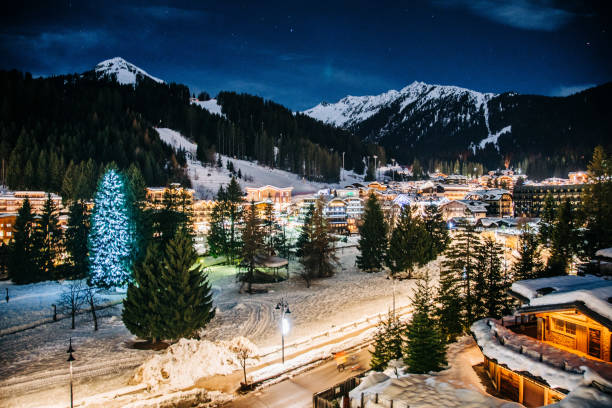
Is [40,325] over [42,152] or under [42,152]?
under

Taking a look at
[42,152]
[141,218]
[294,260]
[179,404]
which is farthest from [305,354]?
[42,152]

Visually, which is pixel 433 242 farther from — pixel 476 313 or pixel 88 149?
pixel 88 149

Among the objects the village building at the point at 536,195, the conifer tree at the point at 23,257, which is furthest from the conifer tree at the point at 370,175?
the conifer tree at the point at 23,257

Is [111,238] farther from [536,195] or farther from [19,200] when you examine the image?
[536,195]

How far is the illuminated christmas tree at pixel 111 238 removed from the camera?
36.9 metres

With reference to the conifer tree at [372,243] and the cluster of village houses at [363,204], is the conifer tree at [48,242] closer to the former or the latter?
the cluster of village houses at [363,204]

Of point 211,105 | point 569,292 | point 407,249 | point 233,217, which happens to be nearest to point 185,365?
point 569,292

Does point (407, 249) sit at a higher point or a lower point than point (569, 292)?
lower

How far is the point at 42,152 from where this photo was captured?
82125 millimetres

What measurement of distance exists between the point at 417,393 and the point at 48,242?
52.1 metres

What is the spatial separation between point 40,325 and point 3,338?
2.68 m

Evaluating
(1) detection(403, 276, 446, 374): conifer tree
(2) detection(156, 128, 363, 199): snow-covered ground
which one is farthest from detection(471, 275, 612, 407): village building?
(2) detection(156, 128, 363, 199): snow-covered ground

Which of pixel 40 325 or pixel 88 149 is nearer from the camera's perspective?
pixel 40 325

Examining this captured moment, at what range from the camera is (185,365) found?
18.9 m
